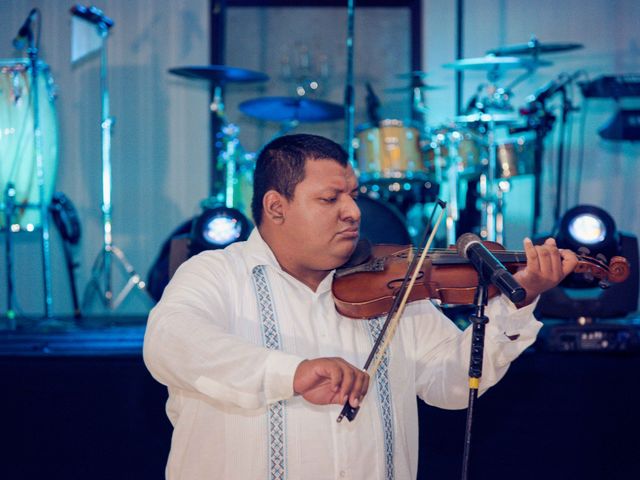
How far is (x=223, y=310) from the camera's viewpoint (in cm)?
237

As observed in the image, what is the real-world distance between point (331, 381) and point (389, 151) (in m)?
4.76

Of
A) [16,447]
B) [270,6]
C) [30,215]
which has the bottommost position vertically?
[16,447]

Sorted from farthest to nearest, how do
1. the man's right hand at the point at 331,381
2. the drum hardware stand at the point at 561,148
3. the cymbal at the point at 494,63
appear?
the drum hardware stand at the point at 561,148, the cymbal at the point at 494,63, the man's right hand at the point at 331,381

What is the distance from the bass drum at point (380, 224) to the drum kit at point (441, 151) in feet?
4.55

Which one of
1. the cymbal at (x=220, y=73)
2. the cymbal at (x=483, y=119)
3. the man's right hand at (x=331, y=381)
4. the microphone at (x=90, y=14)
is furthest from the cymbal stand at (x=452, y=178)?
the man's right hand at (x=331, y=381)

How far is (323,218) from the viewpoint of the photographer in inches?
99.1

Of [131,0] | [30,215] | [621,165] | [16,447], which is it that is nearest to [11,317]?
[30,215]

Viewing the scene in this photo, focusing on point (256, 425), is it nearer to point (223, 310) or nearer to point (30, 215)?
point (223, 310)

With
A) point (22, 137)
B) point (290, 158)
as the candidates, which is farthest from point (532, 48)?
point (290, 158)

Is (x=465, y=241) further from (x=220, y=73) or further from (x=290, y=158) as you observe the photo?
(x=220, y=73)

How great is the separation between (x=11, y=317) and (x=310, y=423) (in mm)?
3603

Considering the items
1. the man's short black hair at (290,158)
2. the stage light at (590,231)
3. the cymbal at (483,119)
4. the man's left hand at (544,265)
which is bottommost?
the stage light at (590,231)

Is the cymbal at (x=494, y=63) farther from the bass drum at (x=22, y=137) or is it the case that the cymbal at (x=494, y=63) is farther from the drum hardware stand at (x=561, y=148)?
the bass drum at (x=22, y=137)

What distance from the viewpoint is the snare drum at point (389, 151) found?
6383mm
